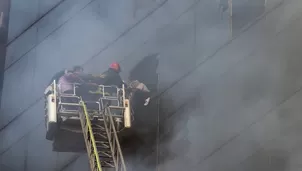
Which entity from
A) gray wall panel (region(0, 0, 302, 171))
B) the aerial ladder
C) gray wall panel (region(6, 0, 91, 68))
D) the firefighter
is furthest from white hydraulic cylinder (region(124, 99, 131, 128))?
gray wall panel (region(6, 0, 91, 68))

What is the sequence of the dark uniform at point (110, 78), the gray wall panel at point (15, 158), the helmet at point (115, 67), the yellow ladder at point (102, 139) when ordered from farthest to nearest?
the gray wall panel at point (15, 158) < the helmet at point (115, 67) < the dark uniform at point (110, 78) < the yellow ladder at point (102, 139)

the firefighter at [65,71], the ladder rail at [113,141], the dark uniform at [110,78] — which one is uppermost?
the firefighter at [65,71]

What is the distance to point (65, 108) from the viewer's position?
776cm

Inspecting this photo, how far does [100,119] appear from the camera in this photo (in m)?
7.80

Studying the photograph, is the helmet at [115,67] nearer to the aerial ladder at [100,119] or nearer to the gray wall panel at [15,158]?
the aerial ladder at [100,119]

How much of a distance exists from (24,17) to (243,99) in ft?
8.64

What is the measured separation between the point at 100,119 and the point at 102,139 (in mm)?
211

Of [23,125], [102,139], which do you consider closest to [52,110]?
[102,139]

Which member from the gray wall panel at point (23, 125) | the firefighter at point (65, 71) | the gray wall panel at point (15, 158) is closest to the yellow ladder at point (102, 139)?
the firefighter at point (65, 71)

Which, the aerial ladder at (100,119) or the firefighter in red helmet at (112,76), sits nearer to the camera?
the aerial ladder at (100,119)

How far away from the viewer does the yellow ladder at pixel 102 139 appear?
7586mm

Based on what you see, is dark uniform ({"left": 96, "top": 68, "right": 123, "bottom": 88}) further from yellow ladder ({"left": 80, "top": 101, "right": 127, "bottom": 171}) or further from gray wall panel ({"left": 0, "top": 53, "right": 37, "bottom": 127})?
gray wall panel ({"left": 0, "top": 53, "right": 37, "bottom": 127})

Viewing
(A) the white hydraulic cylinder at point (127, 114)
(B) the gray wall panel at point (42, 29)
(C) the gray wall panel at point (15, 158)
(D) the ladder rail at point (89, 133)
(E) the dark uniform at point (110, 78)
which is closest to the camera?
(D) the ladder rail at point (89, 133)

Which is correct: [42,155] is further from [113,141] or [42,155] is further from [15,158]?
[113,141]
